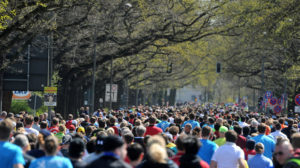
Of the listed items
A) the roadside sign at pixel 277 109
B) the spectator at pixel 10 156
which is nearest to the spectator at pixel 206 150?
the spectator at pixel 10 156

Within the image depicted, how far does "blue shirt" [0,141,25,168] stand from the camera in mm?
6684

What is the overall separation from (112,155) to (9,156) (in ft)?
6.16

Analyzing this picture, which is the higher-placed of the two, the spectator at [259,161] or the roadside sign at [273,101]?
the roadside sign at [273,101]

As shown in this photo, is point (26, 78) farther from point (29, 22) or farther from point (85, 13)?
point (29, 22)

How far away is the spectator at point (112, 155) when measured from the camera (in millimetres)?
5133

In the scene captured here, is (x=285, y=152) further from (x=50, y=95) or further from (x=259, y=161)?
(x=50, y=95)

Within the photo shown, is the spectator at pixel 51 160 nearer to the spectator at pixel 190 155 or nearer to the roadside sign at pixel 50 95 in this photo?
the spectator at pixel 190 155

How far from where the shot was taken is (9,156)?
264 inches

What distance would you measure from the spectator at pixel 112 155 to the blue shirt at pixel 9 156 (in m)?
1.70

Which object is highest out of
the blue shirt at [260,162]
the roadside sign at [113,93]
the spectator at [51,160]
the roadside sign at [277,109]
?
the roadside sign at [113,93]

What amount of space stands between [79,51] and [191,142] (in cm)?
2569

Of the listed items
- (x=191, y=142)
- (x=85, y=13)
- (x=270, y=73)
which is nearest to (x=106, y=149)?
(x=191, y=142)

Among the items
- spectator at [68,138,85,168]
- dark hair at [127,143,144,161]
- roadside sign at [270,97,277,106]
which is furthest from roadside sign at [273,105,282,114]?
dark hair at [127,143,144,161]

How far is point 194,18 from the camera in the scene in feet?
98.6
